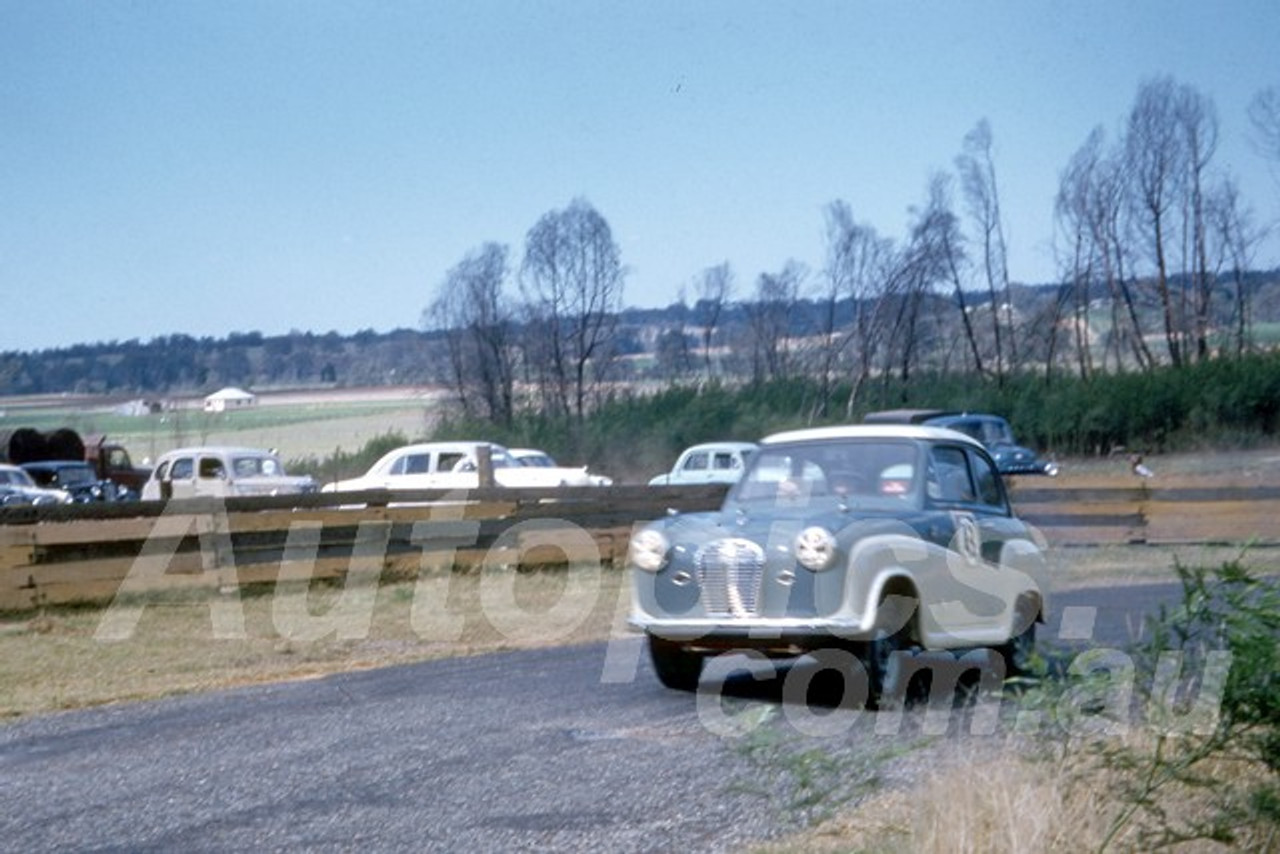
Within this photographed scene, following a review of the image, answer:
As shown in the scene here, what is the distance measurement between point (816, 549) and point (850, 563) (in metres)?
0.22

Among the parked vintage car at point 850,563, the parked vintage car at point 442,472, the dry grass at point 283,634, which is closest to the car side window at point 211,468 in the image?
the parked vintage car at point 442,472

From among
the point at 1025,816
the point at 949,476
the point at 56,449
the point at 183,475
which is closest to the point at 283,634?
the point at 949,476

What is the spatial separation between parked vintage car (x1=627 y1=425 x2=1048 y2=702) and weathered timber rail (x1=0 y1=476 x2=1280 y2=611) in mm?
7351

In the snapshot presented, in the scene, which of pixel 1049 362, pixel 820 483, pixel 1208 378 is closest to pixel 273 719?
pixel 820 483

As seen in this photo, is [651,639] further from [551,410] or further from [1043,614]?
Result: [551,410]

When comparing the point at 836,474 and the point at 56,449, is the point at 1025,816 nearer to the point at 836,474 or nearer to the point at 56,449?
the point at 836,474

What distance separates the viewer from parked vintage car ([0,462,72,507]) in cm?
3175

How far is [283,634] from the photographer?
607 inches

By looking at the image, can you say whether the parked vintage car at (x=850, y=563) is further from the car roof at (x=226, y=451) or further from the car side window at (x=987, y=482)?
the car roof at (x=226, y=451)

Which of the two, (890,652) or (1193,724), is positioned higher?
(1193,724)

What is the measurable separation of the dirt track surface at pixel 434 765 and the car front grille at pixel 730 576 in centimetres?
61

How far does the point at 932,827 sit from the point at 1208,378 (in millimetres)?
46446

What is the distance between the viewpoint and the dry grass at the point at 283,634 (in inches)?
514

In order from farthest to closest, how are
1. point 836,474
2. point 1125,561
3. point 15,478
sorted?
1. point 15,478
2. point 1125,561
3. point 836,474
